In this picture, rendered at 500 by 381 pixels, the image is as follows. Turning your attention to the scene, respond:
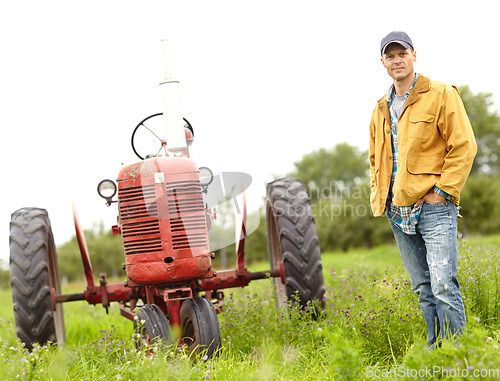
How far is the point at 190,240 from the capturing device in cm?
382

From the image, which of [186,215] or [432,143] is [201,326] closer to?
[186,215]

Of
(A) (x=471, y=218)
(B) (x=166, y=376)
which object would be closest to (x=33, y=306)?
(B) (x=166, y=376)

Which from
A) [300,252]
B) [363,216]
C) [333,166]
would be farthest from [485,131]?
[300,252]

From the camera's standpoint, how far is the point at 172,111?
4.12 m

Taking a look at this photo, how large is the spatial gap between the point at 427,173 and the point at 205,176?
1.69m

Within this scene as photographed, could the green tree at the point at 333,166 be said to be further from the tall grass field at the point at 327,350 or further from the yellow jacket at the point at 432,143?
the yellow jacket at the point at 432,143

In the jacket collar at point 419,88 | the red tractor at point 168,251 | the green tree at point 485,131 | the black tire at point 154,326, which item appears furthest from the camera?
Answer: the green tree at point 485,131

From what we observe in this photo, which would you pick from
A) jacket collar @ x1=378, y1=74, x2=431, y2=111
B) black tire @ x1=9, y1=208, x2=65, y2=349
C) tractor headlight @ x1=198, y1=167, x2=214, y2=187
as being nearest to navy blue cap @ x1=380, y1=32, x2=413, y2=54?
jacket collar @ x1=378, y1=74, x2=431, y2=111

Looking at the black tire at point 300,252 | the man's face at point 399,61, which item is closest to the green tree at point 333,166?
the black tire at point 300,252

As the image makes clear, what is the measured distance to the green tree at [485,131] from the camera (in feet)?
102

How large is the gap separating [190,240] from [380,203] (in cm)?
132

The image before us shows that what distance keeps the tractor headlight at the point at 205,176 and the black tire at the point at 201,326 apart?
0.90 m

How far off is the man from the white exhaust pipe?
1.55 metres

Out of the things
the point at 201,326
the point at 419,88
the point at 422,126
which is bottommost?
the point at 201,326
